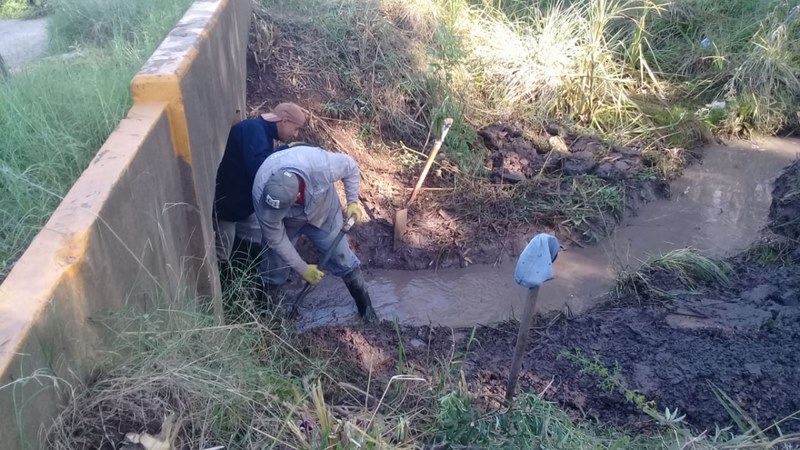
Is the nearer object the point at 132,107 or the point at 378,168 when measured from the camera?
the point at 132,107

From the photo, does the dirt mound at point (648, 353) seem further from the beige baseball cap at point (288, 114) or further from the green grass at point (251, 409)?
the beige baseball cap at point (288, 114)

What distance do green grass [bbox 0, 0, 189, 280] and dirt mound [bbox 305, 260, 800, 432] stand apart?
72.2 inches

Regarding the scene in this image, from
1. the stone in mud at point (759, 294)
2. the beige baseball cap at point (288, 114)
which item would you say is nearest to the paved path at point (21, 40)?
the beige baseball cap at point (288, 114)

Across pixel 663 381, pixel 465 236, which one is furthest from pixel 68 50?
pixel 663 381

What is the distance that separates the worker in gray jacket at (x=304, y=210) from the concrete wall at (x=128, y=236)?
39 cm

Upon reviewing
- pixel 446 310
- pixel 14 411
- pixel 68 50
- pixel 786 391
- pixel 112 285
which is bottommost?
pixel 446 310

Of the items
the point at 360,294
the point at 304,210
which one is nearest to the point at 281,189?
the point at 304,210

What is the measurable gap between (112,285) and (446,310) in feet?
11.5

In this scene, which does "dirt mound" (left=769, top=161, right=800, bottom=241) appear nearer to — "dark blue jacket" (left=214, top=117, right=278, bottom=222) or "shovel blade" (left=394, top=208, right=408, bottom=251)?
"shovel blade" (left=394, top=208, right=408, bottom=251)

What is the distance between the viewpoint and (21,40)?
7.79 metres

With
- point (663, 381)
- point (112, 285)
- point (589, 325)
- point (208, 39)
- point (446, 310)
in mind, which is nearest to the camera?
point (112, 285)

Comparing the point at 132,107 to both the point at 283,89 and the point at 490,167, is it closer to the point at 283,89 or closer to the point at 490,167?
the point at 283,89

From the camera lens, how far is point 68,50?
6.28 meters

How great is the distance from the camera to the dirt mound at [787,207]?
6.41 m
